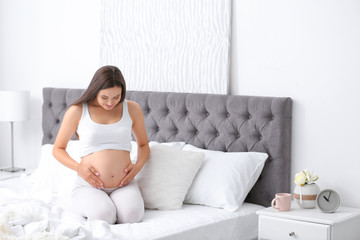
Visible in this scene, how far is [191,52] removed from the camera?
3.38m

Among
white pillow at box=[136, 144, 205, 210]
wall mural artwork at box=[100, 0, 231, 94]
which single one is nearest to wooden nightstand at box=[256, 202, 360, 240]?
white pillow at box=[136, 144, 205, 210]

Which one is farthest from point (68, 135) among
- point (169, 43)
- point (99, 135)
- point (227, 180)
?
point (169, 43)

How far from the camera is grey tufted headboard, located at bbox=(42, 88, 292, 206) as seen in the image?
2980 millimetres

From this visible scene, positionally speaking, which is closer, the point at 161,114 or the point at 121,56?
the point at 161,114

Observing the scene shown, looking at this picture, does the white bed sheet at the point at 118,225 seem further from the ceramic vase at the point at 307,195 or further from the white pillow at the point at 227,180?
the ceramic vase at the point at 307,195

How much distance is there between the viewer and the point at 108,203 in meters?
2.64

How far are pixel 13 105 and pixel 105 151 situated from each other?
1.58m

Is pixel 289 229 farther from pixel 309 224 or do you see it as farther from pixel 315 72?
pixel 315 72

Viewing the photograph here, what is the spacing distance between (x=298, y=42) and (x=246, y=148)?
65 centimetres

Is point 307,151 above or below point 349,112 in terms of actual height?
below

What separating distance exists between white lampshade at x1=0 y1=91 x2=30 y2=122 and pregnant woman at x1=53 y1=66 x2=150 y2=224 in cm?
137

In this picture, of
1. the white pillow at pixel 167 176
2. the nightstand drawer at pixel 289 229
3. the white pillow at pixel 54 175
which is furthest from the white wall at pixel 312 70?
the white pillow at pixel 54 175

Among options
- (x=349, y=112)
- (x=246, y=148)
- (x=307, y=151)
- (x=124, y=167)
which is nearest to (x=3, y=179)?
(x=124, y=167)

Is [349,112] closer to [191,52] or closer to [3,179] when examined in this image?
[191,52]
